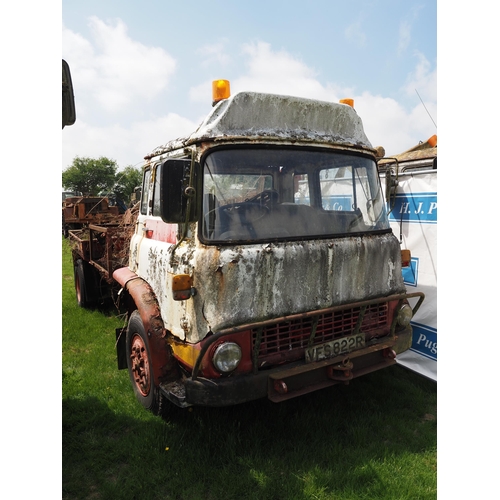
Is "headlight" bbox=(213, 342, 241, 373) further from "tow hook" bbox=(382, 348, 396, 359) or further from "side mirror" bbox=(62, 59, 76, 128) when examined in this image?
"side mirror" bbox=(62, 59, 76, 128)

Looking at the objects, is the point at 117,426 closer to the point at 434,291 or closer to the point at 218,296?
the point at 218,296

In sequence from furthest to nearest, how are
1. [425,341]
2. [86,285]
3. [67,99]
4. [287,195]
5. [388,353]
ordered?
[86,285] → [425,341] → [388,353] → [287,195] → [67,99]

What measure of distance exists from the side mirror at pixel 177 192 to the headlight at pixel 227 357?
0.93m

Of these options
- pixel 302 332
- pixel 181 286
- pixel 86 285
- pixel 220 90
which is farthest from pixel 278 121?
pixel 86 285

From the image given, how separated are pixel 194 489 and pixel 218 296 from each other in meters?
1.31

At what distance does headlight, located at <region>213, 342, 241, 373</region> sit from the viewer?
110 inches

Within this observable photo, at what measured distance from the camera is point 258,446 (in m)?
3.20

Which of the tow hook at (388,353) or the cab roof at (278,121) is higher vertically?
the cab roof at (278,121)

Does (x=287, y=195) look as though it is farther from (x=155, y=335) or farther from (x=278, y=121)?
(x=155, y=335)

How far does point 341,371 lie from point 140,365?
179cm

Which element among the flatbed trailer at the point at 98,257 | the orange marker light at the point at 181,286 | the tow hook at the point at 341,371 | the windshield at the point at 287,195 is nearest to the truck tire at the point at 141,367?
the orange marker light at the point at 181,286

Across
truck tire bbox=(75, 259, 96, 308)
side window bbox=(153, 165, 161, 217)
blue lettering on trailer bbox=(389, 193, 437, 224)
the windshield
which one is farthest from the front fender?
truck tire bbox=(75, 259, 96, 308)

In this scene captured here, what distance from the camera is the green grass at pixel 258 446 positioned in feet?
9.18

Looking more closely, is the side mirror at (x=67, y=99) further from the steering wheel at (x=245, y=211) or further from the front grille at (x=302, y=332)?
the front grille at (x=302, y=332)
